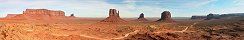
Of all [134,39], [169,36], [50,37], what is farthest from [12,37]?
[169,36]

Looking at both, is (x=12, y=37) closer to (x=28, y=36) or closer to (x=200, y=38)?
(x=28, y=36)

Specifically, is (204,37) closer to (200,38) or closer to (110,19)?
(200,38)

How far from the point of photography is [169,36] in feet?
173

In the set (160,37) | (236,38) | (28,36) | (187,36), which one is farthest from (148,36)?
(28,36)

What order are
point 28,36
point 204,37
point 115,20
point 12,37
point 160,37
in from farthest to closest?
point 115,20 → point 204,37 → point 160,37 → point 28,36 → point 12,37

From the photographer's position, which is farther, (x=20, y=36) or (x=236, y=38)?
(x=236, y=38)

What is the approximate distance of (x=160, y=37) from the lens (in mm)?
51125

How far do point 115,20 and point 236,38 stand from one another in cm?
10133

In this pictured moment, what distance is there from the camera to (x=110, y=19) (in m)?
153

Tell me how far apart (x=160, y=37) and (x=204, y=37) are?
7665mm

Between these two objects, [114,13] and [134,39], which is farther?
[114,13]

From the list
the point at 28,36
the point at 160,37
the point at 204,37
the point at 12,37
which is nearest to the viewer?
the point at 12,37

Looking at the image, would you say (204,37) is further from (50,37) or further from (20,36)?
(20,36)

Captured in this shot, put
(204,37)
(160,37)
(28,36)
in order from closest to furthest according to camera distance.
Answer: (28,36) → (160,37) → (204,37)
